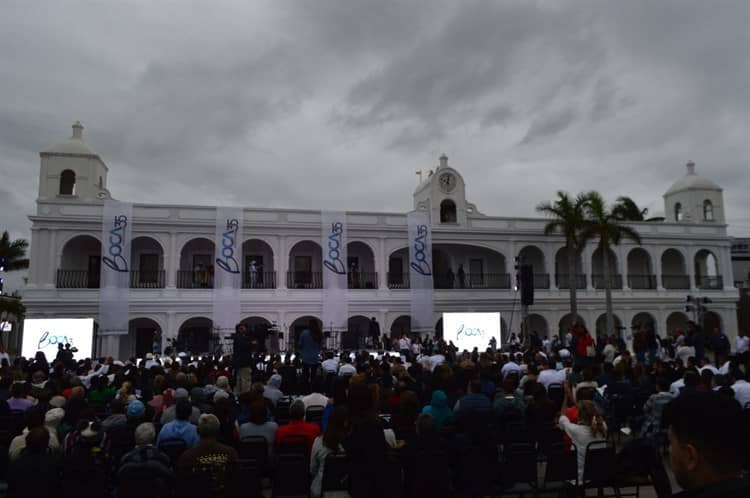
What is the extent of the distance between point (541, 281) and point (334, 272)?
14.0 m

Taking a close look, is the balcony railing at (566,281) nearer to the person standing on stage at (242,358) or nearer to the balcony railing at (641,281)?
the balcony railing at (641,281)

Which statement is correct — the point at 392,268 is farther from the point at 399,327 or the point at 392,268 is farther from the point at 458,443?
the point at 458,443

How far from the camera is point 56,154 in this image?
2808 centimetres

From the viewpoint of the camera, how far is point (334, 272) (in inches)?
1102

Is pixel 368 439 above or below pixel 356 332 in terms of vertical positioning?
below

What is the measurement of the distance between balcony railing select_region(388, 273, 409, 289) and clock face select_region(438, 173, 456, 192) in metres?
5.77

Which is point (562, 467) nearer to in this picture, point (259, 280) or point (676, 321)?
point (259, 280)

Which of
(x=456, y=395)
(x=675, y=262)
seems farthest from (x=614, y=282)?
(x=456, y=395)

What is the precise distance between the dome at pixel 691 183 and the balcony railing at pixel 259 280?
2930 cm

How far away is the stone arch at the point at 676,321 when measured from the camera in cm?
3691

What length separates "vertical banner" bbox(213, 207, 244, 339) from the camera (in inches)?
1041

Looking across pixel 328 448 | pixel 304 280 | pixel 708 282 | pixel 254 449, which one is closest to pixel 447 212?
pixel 304 280

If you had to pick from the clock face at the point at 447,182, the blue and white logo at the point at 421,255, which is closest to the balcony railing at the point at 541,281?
the clock face at the point at 447,182

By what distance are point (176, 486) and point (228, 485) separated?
42 centimetres
